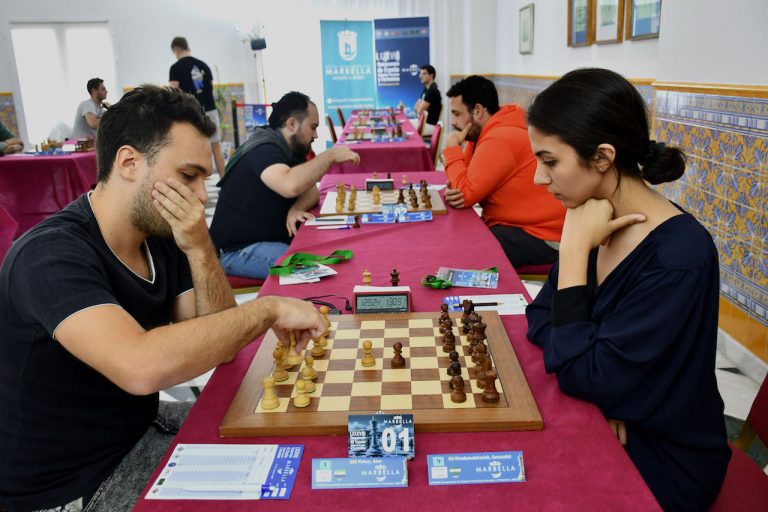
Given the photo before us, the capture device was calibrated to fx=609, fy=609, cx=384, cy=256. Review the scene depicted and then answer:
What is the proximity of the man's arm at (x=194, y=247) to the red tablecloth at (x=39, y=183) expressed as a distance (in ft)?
13.4

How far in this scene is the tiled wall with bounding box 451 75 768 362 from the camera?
268 centimetres

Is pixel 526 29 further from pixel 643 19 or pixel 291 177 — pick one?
pixel 291 177

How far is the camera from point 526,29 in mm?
7531

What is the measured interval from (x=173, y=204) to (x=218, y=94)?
9.05 meters

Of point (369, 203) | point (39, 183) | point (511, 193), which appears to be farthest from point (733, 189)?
point (39, 183)

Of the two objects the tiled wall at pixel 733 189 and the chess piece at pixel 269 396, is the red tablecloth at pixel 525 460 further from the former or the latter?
the tiled wall at pixel 733 189

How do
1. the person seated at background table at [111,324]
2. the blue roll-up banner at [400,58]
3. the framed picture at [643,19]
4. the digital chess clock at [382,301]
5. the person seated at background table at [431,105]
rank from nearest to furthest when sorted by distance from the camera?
1. the person seated at background table at [111,324]
2. the digital chess clock at [382,301]
3. the framed picture at [643,19]
4. the person seated at background table at [431,105]
5. the blue roll-up banner at [400,58]

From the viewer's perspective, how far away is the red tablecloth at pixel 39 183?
205 inches

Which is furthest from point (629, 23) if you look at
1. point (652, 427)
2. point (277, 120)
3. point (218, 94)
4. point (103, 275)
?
point (218, 94)

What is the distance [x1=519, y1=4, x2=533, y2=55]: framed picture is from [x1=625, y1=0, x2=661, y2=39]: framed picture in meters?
3.02

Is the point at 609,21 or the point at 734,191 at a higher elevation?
the point at 609,21

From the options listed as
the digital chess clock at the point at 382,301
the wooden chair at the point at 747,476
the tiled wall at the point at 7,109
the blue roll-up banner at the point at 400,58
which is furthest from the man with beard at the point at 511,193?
the tiled wall at the point at 7,109

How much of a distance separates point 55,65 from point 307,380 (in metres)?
10.2

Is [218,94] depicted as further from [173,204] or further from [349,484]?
[349,484]
